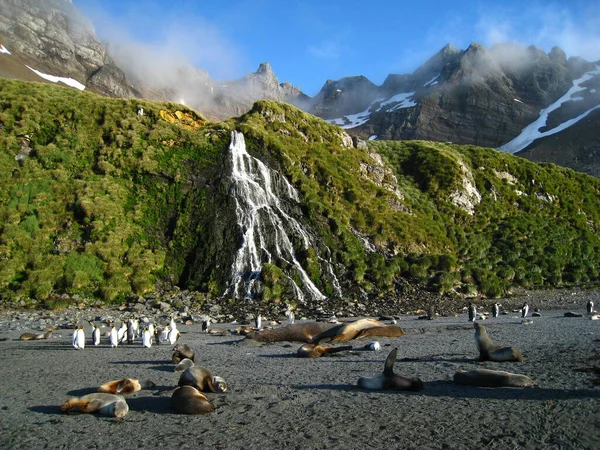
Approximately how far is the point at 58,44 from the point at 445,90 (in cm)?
12133

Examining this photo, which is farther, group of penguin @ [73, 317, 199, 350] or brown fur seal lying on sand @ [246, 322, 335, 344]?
brown fur seal lying on sand @ [246, 322, 335, 344]

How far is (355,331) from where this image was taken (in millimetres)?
A: 14133

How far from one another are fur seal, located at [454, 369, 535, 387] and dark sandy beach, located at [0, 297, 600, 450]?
0.17 metres

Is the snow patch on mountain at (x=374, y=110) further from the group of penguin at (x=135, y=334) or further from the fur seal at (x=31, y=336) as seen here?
the fur seal at (x=31, y=336)

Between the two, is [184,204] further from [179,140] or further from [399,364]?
[399,364]

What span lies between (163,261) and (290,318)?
1260cm

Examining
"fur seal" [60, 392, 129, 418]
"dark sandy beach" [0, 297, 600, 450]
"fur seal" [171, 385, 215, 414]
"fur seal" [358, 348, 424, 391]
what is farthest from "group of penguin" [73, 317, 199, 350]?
"fur seal" [358, 348, 424, 391]

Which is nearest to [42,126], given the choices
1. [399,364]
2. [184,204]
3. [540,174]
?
[184,204]

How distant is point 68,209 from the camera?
29953 millimetres

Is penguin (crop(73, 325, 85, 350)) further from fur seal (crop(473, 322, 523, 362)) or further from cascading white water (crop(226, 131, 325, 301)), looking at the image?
cascading white water (crop(226, 131, 325, 301))

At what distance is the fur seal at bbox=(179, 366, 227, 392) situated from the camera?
767cm

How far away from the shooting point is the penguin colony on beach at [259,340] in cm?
672

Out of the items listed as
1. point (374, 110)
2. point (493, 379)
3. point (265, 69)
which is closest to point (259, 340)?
point (493, 379)

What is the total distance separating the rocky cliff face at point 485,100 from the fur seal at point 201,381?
133893 millimetres
